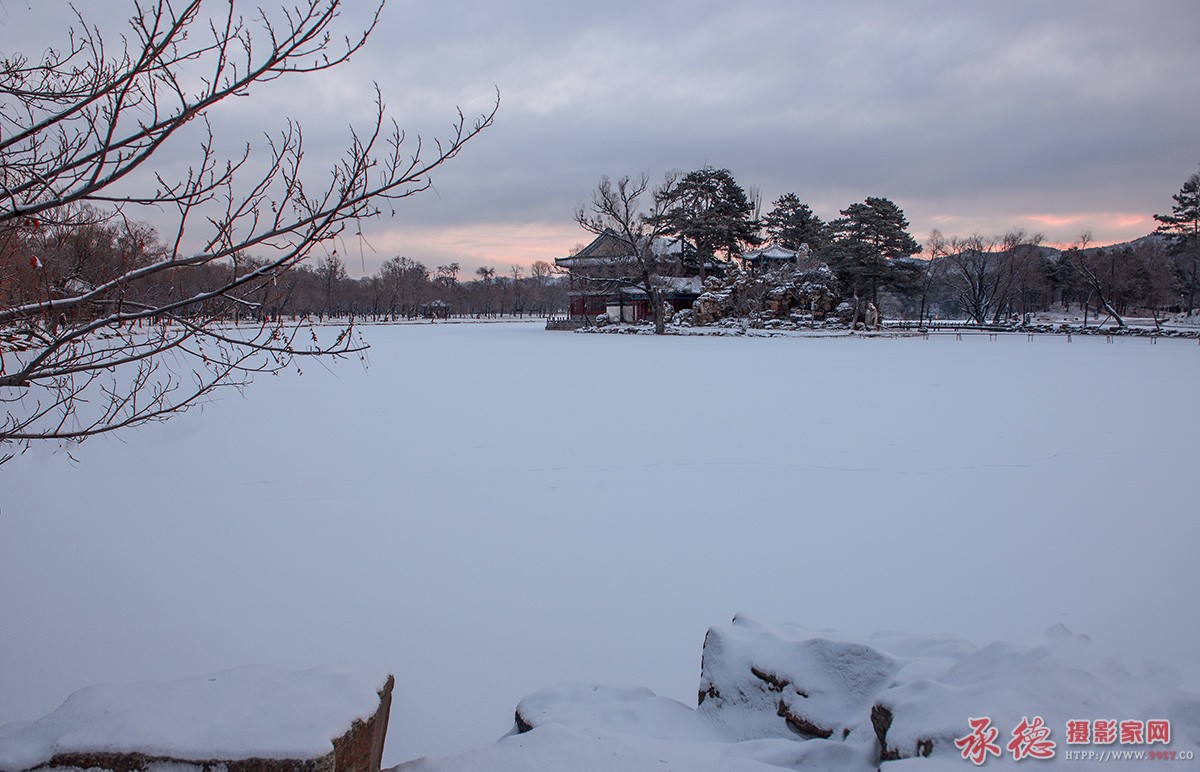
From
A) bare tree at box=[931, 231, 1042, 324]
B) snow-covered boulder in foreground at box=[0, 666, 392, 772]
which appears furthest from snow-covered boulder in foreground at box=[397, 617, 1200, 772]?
bare tree at box=[931, 231, 1042, 324]

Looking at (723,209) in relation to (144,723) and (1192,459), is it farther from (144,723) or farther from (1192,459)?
(144,723)

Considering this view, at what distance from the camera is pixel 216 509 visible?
21.3 ft

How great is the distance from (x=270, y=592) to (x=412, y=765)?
305 centimetres

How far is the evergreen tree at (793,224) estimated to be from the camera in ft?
181

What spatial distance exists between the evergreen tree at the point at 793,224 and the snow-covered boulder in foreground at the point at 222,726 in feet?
181

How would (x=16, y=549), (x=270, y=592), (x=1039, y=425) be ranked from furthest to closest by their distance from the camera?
(x=1039, y=425) → (x=16, y=549) → (x=270, y=592)

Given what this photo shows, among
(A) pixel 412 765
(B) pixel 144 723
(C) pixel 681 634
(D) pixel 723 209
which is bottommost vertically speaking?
(C) pixel 681 634

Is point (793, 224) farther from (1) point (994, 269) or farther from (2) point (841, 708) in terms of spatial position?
(2) point (841, 708)

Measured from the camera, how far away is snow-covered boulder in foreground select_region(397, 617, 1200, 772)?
2.07 meters

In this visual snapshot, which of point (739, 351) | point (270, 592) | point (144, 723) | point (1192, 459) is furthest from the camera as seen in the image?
point (739, 351)

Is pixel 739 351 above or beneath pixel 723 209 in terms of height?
beneath

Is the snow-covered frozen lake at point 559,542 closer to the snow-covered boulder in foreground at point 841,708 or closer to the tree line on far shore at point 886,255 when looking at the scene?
the snow-covered boulder in foreground at point 841,708

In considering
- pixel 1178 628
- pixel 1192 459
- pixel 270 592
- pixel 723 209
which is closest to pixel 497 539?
pixel 270 592

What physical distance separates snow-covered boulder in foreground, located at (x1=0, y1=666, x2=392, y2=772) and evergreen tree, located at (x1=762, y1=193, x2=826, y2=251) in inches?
2172
